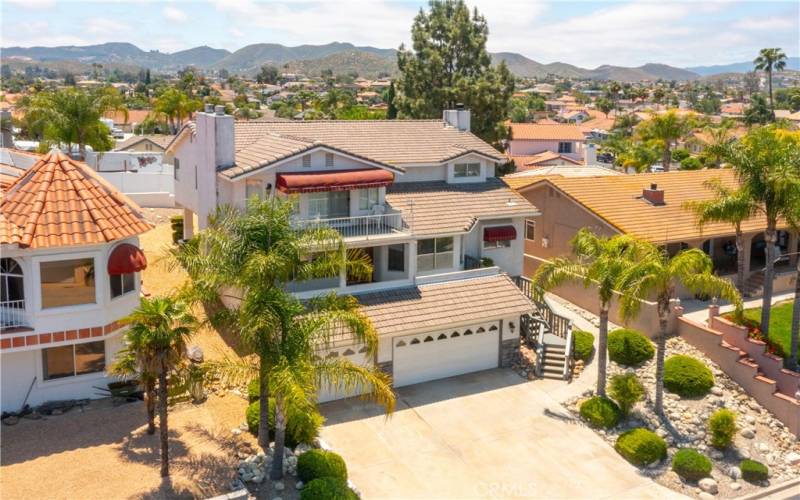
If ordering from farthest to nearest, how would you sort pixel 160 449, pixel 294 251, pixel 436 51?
pixel 436 51, pixel 160 449, pixel 294 251

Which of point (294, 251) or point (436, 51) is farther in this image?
point (436, 51)

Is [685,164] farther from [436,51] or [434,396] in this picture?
[434,396]

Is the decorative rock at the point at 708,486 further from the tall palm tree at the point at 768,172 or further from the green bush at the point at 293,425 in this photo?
the green bush at the point at 293,425

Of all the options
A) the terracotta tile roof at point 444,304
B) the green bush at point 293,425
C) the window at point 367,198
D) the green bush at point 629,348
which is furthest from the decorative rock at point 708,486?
the window at point 367,198

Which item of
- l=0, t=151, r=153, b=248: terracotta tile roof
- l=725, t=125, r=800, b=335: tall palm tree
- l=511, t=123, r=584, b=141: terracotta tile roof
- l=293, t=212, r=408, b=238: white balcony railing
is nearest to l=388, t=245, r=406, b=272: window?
l=293, t=212, r=408, b=238: white balcony railing

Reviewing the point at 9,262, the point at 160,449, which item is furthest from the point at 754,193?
the point at 9,262

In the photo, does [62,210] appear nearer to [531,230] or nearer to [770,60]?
[531,230]
